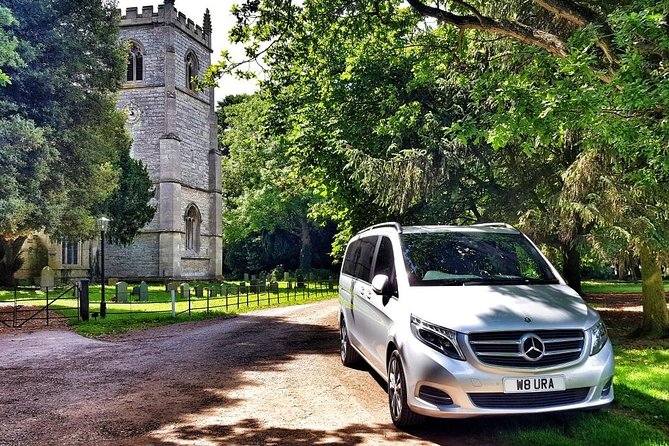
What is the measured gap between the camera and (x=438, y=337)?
16.2 ft

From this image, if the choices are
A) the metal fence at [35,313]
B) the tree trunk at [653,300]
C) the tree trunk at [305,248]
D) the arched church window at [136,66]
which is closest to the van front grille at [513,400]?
the tree trunk at [653,300]

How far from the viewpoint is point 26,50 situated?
1866cm

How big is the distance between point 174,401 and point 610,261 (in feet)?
35.4

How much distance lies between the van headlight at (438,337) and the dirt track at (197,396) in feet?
2.81

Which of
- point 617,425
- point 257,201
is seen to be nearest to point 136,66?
point 257,201

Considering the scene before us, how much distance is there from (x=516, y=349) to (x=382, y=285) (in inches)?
61.7

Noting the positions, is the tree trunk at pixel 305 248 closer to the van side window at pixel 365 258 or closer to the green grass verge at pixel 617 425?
the van side window at pixel 365 258

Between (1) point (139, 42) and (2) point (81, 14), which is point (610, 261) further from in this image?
(1) point (139, 42)

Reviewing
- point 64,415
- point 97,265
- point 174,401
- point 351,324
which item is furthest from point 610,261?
point 97,265

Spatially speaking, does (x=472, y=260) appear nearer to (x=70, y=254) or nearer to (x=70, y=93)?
(x=70, y=93)

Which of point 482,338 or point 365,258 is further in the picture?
point 365,258

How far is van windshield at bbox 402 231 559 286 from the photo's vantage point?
19.5 feet

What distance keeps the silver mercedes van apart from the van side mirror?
1 cm

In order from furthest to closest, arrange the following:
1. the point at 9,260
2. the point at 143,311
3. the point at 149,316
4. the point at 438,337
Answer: the point at 9,260, the point at 143,311, the point at 149,316, the point at 438,337
